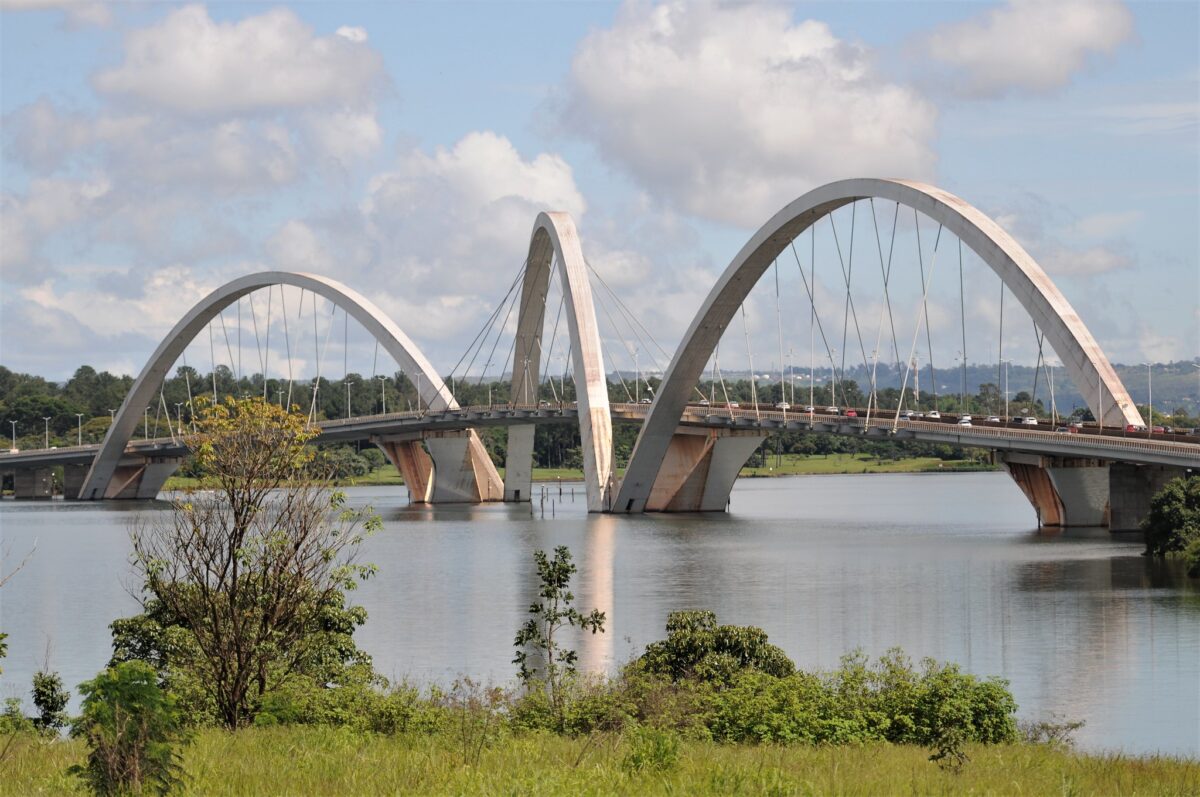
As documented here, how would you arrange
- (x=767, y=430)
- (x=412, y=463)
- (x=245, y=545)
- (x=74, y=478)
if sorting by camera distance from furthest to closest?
(x=74, y=478) → (x=412, y=463) → (x=767, y=430) → (x=245, y=545)

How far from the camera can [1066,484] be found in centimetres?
6259

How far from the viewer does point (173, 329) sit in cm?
11281

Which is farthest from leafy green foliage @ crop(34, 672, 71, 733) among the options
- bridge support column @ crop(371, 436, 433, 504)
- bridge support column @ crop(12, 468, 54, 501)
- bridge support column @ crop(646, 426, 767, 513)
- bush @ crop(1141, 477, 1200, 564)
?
bridge support column @ crop(12, 468, 54, 501)

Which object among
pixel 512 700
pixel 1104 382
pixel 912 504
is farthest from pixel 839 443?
pixel 512 700

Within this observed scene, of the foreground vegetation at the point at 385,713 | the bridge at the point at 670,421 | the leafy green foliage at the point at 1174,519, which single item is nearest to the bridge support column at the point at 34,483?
the bridge at the point at 670,421

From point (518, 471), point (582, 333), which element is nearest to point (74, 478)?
point (518, 471)

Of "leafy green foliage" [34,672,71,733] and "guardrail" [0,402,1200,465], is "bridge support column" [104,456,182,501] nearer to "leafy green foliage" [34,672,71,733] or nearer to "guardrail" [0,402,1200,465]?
"guardrail" [0,402,1200,465]

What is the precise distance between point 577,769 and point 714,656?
1067 centimetres

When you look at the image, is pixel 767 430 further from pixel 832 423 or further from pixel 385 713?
pixel 385 713

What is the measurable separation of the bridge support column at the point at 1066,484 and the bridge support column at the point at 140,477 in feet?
227

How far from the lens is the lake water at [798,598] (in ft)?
94.9

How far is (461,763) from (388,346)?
289ft

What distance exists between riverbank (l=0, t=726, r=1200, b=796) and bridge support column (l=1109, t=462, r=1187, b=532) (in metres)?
39.8

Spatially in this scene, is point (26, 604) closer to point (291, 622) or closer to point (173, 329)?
point (291, 622)
